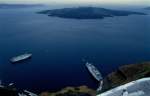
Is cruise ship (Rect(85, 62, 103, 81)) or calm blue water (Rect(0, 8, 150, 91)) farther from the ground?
cruise ship (Rect(85, 62, 103, 81))

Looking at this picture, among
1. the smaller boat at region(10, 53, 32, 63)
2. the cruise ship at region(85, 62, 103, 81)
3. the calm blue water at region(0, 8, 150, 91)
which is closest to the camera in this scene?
the calm blue water at region(0, 8, 150, 91)

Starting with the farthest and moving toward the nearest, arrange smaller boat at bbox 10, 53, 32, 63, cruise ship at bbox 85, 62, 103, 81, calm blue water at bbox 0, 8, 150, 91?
smaller boat at bbox 10, 53, 32, 63
cruise ship at bbox 85, 62, 103, 81
calm blue water at bbox 0, 8, 150, 91

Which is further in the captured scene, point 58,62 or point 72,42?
point 72,42

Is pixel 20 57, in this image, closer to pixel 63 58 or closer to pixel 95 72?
pixel 63 58

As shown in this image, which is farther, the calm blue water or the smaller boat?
the smaller boat

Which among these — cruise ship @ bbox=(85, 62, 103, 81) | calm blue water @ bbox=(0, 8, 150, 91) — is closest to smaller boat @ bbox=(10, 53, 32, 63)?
calm blue water @ bbox=(0, 8, 150, 91)

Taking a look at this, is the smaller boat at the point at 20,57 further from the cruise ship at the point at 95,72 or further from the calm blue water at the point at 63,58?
the cruise ship at the point at 95,72

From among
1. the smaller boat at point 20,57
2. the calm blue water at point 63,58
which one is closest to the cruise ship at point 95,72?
the calm blue water at point 63,58

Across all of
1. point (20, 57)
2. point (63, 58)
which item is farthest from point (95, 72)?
point (20, 57)

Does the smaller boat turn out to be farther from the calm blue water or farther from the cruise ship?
the cruise ship

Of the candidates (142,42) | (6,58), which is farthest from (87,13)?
(6,58)

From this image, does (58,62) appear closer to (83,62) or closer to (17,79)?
(83,62)
